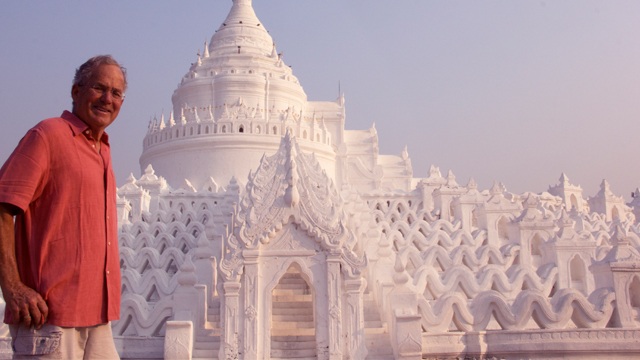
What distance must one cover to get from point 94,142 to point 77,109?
0.22 m

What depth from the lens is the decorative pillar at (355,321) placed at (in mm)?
8484

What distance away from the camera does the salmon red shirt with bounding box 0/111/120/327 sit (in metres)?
2.90

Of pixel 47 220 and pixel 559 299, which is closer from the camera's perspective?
pixel 47 220

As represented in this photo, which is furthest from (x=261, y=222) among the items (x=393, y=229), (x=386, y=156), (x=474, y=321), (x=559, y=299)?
(x=386, y=156)

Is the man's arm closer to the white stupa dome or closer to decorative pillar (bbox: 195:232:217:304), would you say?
→ decorative pillar (bbox: 195:232:217:304)

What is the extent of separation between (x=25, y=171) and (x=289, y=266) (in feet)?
20.4

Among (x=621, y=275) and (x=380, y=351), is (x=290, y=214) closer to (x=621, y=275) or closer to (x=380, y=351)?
(x=380, y=351)

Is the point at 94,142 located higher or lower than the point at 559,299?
higher

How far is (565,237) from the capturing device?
47.3 feet

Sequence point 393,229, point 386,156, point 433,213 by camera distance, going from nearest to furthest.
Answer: point 393,229 → point 433,213 → point 386,156

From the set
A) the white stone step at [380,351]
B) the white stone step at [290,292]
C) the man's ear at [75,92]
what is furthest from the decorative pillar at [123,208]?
the man's ear at [75,92]

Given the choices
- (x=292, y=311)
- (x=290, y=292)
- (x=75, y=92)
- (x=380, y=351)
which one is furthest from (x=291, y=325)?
(x=75, y=92)

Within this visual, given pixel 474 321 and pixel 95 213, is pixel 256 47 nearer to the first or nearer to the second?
pixel 474 321

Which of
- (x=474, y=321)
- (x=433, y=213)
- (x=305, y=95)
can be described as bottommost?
(x=474, y=321)
